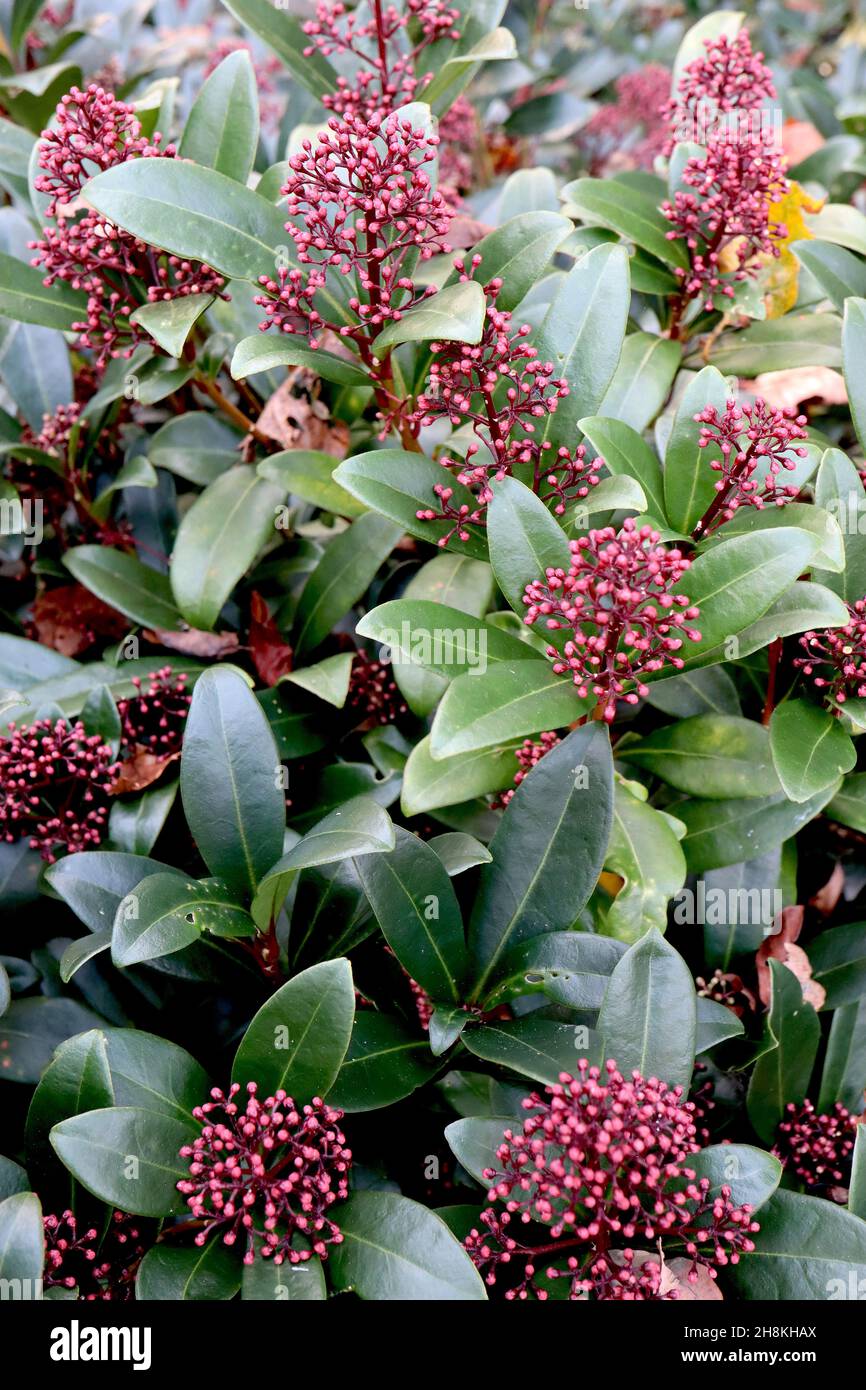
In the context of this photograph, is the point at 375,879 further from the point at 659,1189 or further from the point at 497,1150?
the point at 659,1189

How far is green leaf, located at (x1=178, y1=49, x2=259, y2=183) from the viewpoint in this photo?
2.37 m

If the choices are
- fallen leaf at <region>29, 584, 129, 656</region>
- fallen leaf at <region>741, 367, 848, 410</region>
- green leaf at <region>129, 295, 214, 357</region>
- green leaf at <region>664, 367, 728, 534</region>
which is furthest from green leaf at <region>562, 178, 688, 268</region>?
fallen leaf at <region>29, 584, 129, 656</region>

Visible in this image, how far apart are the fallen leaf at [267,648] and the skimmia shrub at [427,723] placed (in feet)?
0.08

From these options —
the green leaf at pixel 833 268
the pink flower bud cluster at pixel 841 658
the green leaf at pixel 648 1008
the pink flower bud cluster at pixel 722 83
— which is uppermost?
the pink flower bud cluster at pixel 722 83

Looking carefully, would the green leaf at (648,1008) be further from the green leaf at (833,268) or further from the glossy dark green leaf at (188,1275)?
the green leaf at (833,268)

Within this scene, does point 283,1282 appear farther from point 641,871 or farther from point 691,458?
point 691,458

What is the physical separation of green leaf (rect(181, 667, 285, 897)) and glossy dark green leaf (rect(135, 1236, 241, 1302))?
60 cm

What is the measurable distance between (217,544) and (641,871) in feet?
3.80

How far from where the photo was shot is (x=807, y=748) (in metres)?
2.00

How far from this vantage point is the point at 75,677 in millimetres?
2502

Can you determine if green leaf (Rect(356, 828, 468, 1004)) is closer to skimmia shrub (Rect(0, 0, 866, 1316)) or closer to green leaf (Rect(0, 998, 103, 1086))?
skimmia shrub (Rect(0, 0, 866, 1316))

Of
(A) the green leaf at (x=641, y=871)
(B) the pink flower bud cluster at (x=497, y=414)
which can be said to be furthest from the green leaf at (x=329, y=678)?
(A) the green leaf at (x=641, y=871)

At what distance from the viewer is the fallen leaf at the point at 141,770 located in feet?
7.57
